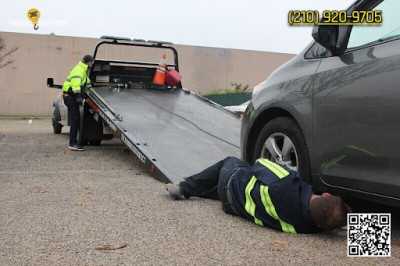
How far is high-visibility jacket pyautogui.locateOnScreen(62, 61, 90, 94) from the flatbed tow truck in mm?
233

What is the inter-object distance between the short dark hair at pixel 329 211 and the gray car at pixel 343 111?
0.26 metres

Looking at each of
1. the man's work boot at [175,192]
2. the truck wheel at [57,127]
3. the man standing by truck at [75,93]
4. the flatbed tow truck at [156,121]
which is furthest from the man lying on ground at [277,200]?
the truck wheel at [57,127]

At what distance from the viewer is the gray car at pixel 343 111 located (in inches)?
133

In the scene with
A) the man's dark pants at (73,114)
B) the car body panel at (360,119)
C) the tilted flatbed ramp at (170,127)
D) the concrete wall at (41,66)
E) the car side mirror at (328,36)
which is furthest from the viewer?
the concrete wall at (41,66)

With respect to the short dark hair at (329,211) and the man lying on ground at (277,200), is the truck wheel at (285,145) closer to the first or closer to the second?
the man lying on ground at (277,200)

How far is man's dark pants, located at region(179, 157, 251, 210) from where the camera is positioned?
4453 mm

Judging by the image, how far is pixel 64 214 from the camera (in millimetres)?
4277

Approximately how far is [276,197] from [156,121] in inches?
187

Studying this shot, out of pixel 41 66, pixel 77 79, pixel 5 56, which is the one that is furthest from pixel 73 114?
pixel 41 66

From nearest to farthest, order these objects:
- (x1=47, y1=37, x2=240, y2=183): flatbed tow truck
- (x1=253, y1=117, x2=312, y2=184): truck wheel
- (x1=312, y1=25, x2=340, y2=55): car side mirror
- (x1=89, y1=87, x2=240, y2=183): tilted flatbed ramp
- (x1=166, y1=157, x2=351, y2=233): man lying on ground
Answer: (x1=166, y1=157, x2=351, y2=233): man lying on ground
(x1=312, y1=25, x2=340, y2=55): car side mirror
(x1=253, y1=117, x2=312, y2=184): truck wheel
(x1=89, y1=87, x2=240, y2=183): tilted flatbed ramp
(x1=47, y1=37, x2=240, y2=183): flatbed tow truck

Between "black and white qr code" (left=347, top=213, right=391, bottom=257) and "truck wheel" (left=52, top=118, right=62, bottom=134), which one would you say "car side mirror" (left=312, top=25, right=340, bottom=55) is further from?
"truck wheel" (left=52, top=118, right=62, bottom=134)

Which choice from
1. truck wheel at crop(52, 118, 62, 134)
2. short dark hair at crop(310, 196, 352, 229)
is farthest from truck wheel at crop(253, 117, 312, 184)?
truck wheel at crop(52, 118, 62, 134)

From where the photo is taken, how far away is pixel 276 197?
144 inches

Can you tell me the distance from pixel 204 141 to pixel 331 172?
12.2ft
